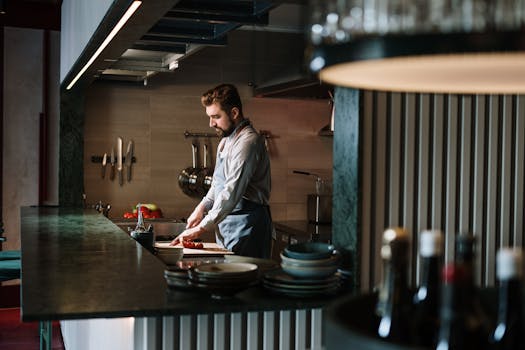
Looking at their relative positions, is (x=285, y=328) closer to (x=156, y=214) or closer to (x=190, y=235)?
(x=190, y=235)

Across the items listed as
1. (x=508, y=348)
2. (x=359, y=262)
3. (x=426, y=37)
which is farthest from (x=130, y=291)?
(x=426, y=37)

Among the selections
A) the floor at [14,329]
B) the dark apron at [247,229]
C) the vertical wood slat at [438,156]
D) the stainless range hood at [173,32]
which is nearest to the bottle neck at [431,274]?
the stainless range hood at [173,32]

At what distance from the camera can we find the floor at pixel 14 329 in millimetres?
5047

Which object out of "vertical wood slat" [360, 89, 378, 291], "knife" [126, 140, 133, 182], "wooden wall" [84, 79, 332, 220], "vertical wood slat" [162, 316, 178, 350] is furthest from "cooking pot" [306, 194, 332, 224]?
"vertical wood slat" [162, 316, 178, 350]

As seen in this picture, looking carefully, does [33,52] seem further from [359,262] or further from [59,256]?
[359,262]

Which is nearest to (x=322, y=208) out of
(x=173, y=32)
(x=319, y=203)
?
(x=319, y=203)

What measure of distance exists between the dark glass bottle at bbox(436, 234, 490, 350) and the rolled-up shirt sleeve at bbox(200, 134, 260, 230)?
2.79 m

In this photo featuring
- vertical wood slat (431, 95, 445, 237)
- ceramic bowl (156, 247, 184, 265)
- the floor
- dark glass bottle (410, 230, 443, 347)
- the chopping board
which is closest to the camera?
dark glass bottle (410, 230, 443, 347)

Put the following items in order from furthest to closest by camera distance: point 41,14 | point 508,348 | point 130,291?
1. point 41,14
2. point 130,291
3. point 508,348

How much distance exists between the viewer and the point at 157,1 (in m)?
2.36

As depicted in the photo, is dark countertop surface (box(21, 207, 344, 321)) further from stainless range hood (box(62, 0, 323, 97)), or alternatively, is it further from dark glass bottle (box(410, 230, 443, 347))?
dark glass bottle (box(410, 230, 443, 347))

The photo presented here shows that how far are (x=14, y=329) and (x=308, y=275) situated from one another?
4.03 meters

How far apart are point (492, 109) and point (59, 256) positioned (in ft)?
5.46

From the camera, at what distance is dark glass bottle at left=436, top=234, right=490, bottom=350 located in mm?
951
